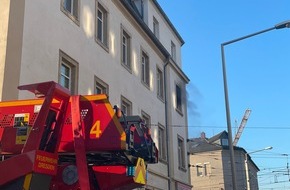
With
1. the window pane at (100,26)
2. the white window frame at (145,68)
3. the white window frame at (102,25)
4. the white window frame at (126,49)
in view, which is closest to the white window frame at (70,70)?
the white window frame at (102,25)

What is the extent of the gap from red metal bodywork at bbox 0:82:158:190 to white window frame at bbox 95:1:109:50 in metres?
10.5

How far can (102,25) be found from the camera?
1795 cm

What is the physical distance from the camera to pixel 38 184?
17.9ft

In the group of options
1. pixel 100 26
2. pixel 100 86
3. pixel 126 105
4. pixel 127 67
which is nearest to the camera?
pixel 100 86

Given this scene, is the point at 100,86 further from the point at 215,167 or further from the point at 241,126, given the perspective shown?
the point at 241,126

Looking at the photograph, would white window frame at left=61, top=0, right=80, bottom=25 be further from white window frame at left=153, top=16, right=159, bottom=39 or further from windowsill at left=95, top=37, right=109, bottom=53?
white window frame at left=153, top=16, right=159, bottom=39

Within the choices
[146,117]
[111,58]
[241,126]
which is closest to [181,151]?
[146,117]

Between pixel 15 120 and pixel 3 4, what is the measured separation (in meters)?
6.21

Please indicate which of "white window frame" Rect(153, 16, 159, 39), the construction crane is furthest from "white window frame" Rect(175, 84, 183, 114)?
the construction crane

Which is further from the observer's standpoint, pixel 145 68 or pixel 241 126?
pixel 241 126

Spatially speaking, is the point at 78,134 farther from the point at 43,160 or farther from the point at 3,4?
the point at 3,4

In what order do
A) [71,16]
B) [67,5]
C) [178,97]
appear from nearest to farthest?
1. [71,16]
2. [67,5]
3. [178,97]

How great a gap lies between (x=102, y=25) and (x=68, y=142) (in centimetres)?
1217

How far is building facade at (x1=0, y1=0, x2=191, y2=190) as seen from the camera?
11.9m
